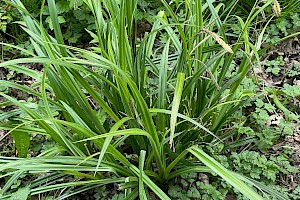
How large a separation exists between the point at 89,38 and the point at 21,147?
1105 mm

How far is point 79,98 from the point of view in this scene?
163 centimetres

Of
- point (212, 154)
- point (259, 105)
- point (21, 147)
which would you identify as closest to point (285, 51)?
point (259, 105)

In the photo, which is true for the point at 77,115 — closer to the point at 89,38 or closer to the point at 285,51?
the point at 89,38

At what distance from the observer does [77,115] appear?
1.62 m

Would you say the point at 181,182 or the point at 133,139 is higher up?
the point at 133,139

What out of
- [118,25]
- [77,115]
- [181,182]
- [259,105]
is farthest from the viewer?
[259,105]

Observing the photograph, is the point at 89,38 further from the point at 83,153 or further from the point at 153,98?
the point at 83,153

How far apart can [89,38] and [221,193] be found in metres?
1.44

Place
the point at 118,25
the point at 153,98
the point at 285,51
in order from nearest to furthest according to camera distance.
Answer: the point at 118,25, the point at 153,98, the point at 285,51

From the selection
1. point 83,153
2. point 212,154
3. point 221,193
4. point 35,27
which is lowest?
point 221,193

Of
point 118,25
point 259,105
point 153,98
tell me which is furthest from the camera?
point 259,105

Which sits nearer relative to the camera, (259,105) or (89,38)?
(259,105)

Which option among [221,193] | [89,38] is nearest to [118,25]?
[221,193]

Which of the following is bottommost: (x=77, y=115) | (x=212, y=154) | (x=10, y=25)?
(x=212, y=154)
